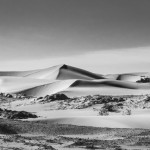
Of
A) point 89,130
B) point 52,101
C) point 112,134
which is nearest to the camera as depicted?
point 112,134

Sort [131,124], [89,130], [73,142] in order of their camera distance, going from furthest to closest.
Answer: [131,124] → [89,130] → [73,142]

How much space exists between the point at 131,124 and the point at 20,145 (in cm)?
702

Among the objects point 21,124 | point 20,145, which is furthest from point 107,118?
point 20,145

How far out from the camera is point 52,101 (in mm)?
27297

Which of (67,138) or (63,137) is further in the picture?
(63,137)

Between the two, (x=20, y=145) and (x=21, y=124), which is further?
(x=21, y=124)

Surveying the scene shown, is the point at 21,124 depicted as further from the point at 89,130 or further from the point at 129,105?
the point at 129,105

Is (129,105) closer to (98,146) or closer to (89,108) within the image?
(89,108)

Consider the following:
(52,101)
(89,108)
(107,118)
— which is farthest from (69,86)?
(107,118)

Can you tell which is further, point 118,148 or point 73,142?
point 73,142

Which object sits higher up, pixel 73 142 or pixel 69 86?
pixel 69 86

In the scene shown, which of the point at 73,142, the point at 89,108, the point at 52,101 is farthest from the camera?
the point at 52,101

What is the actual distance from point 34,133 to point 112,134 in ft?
9.22

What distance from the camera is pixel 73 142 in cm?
1107
